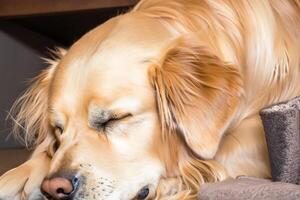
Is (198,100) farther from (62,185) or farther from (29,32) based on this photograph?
(29,32)

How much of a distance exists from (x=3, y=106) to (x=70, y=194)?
187cm

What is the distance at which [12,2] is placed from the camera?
2.75 meters

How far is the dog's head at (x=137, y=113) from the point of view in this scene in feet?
4.05

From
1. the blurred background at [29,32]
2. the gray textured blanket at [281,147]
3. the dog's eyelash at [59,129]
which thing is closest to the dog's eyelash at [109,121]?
the dog's eyelash at [59,129]

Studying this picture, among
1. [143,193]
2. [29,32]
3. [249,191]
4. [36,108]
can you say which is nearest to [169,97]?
[143,193]

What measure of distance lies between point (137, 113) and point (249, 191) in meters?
0.32

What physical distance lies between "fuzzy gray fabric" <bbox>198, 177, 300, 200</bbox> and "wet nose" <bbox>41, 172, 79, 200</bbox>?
238 mm

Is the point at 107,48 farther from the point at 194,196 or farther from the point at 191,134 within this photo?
the point at 194,196

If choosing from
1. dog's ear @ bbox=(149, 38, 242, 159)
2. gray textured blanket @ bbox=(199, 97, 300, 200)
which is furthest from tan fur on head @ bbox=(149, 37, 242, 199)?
gray textured blanket @ bbox=(199, 97, 300, 200)

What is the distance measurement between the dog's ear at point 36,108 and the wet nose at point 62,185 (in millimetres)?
356

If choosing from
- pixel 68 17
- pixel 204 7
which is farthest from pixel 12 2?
pixel 204 7

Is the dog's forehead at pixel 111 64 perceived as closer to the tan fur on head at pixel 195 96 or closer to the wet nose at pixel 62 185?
the tan fur on head at pixel 195 96

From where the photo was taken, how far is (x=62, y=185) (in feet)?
3.88

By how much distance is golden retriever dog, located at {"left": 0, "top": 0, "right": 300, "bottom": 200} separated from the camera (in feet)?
4.12
